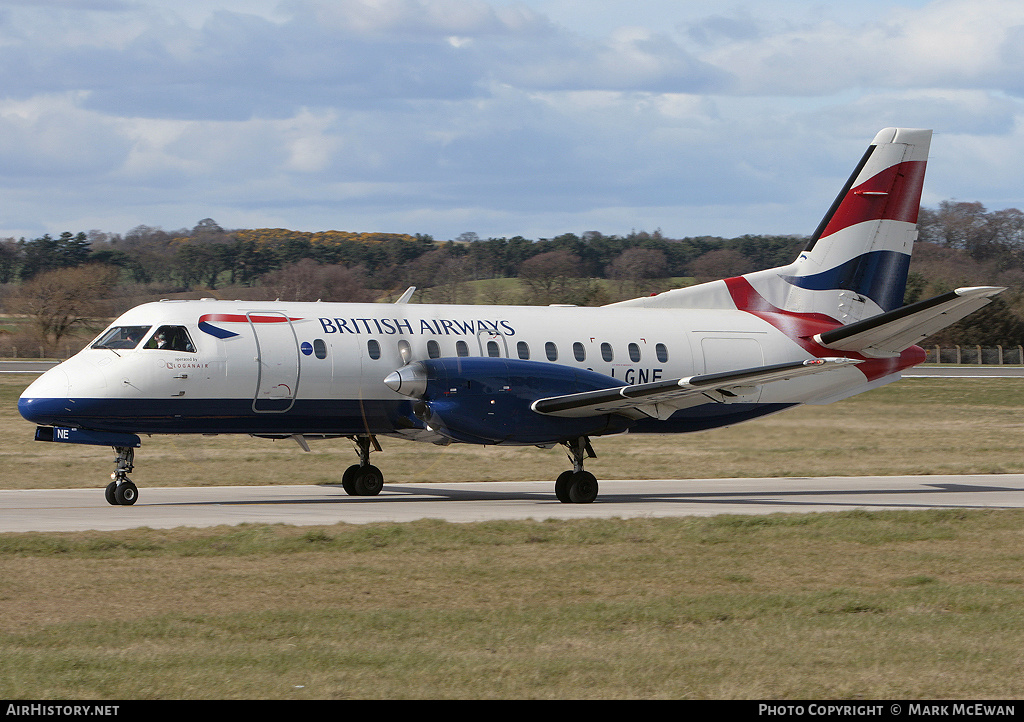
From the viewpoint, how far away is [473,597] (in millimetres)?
12375

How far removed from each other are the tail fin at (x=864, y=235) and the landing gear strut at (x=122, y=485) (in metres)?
14.0

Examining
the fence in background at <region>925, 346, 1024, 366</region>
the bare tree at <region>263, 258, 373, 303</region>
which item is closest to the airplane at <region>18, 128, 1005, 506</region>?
the bare tree at <region>263, 258, 373, 303</region>

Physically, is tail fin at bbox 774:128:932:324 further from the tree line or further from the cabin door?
the tree line

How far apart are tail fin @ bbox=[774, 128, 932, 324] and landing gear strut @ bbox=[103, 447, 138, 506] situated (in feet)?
46.0

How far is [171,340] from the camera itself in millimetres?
20719

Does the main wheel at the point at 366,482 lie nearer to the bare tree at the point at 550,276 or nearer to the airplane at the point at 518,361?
the airplane at the point at 518,361

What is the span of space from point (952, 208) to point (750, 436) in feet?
358

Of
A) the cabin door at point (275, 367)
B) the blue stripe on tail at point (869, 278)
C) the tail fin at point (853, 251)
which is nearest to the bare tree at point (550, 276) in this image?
the blue stripe on tail at point (869, 278)

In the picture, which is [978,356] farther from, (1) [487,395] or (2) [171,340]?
(2) [171,340]

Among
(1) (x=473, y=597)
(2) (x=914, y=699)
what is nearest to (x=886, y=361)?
(1) (x=473, y=597)

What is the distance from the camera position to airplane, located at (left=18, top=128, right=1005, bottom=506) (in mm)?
20547

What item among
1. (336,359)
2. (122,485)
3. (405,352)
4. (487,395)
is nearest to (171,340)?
(122,485)

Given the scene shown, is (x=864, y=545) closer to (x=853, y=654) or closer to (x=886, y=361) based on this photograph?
(x=853, y=654)

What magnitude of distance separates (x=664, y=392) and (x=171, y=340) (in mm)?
8666
